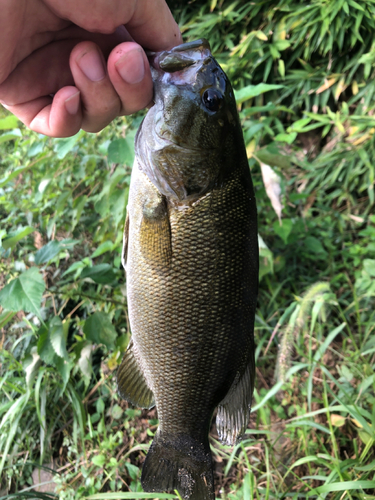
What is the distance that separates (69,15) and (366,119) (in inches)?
112

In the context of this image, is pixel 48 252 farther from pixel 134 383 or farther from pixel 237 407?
pixel 237 407

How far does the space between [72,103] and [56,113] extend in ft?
0.21

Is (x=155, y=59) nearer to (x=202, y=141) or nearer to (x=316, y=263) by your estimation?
(x=202, y=141)

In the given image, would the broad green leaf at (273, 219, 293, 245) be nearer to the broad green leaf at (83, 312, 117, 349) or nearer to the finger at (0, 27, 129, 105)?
the broad green leaf at (83, 312, 117, 349)

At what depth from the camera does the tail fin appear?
1.15 metres

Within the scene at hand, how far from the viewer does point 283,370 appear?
5.29 ft

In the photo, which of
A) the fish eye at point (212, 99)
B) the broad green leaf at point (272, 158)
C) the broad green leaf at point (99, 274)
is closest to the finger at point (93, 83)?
the fish eye at point (212, 99)

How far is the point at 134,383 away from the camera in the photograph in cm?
121

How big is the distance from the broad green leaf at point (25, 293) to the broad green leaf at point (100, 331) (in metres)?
0.38

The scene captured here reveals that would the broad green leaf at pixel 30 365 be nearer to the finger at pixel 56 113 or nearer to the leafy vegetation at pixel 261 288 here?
the leafy vegetation at pixel 261 288

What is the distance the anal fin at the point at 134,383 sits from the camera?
1.21 meters

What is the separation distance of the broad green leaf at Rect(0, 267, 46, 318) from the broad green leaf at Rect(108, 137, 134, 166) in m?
0.61

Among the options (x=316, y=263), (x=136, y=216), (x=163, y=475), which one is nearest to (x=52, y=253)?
(x=136, y=216)

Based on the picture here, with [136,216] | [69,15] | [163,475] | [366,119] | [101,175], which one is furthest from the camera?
[366,119]
